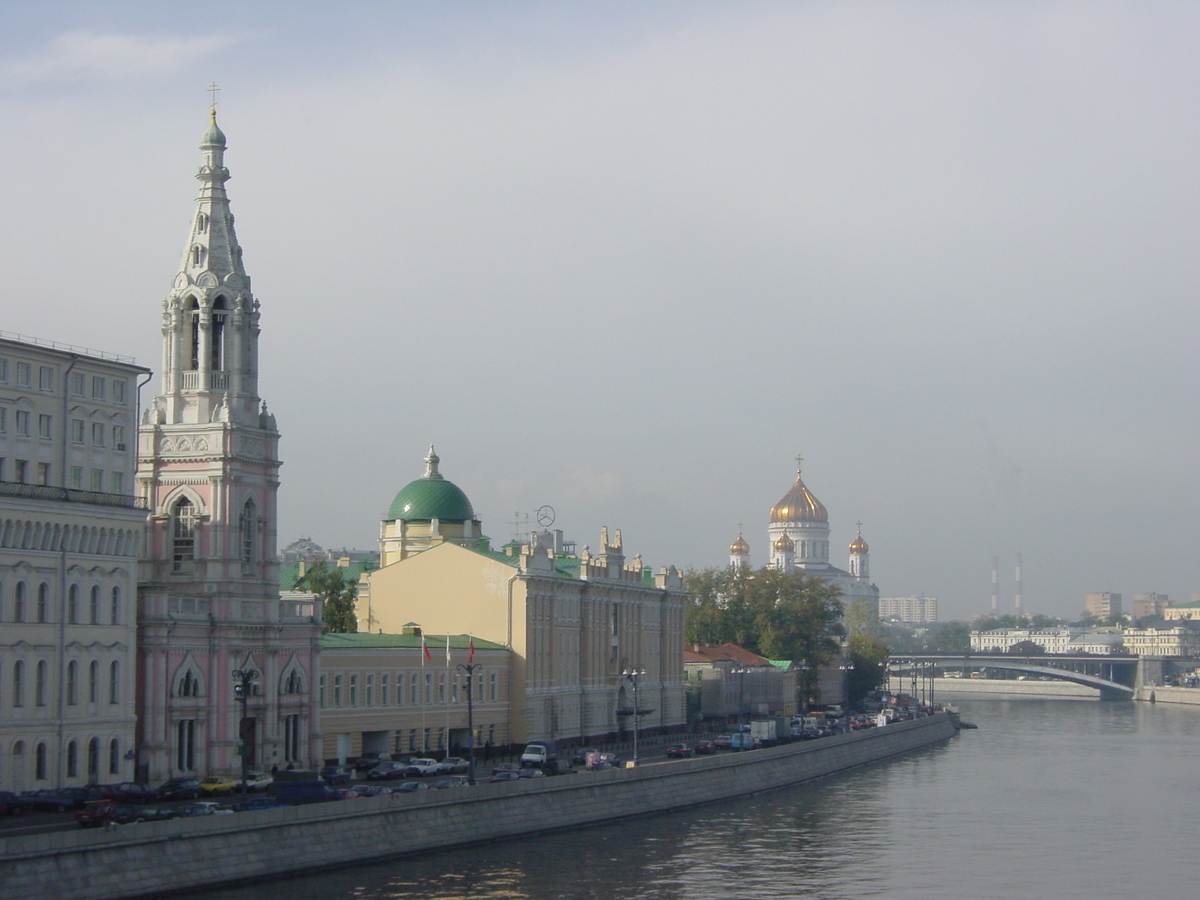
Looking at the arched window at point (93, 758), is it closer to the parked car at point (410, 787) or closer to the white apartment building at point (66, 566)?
the white apartment building at point (66, 566)

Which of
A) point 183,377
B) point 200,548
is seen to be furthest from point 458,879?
point 183,377

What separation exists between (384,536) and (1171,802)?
46391 millimetres

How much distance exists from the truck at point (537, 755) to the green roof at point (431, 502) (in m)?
21.6

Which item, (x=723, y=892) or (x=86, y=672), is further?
(x=86, y=672)

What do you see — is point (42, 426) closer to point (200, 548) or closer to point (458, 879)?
point (200, 548)

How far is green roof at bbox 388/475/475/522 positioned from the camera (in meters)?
106

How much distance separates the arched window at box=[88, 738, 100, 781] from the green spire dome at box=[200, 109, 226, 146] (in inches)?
977

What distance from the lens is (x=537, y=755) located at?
267 feet

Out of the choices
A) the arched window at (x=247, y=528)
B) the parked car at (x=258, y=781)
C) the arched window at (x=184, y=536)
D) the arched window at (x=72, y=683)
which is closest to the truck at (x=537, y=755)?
the parked car at (x=258, y=781)

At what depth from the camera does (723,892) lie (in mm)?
54562

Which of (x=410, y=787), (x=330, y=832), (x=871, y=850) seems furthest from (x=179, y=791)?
(x=871, y=850)

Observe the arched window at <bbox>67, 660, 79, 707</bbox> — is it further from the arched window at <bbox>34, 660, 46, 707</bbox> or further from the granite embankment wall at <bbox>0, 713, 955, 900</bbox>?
the granite embankment wall at <bbox>0, 713, 955, 900</bbox>

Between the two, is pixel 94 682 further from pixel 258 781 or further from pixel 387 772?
pixel 387 772

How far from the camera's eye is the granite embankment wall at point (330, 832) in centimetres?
4553
